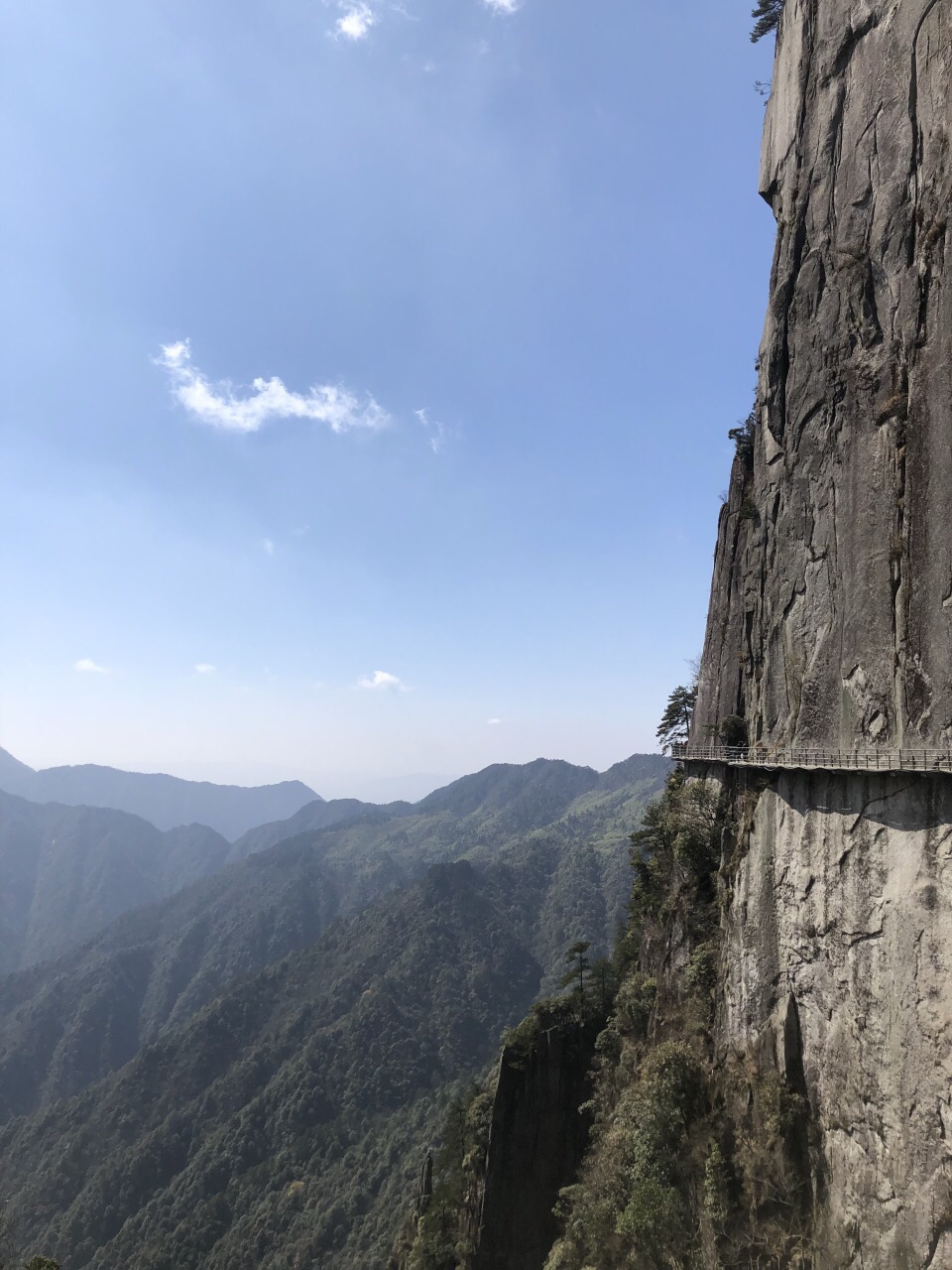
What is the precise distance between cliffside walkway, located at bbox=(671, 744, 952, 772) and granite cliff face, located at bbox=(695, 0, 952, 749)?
0.48 metres

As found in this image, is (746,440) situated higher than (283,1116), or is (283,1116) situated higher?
(746,440)

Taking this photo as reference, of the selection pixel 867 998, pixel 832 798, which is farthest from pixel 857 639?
pixel 867 998

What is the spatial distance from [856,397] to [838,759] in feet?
40.5

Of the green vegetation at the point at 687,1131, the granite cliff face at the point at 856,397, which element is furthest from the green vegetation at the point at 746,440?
the green vegetation at the point at 687,1131

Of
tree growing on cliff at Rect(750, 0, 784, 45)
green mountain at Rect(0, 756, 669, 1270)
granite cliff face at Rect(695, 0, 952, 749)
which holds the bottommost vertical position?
green mountain at Rect(0, 756, 669, 1270)

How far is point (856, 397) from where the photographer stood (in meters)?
22.0

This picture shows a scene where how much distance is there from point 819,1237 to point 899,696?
15190 millimetres

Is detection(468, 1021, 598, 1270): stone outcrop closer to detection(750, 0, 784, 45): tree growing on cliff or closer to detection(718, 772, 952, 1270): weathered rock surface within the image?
detection(718, 772, 952, 1270): weathered rock surface

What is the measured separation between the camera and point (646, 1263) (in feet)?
68.7

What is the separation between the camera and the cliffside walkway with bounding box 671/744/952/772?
55.4 feet

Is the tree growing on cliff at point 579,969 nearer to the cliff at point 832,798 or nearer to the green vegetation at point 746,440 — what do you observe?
the cliff at point 832,798

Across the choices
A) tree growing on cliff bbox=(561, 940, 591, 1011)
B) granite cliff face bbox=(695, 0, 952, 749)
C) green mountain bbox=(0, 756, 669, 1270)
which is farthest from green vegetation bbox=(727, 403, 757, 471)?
green mountain bbox=(0, 756, 669, 1270)

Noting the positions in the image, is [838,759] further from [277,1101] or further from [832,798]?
[277,1101]

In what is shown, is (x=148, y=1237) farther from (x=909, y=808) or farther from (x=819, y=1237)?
(x=909, y=808)
